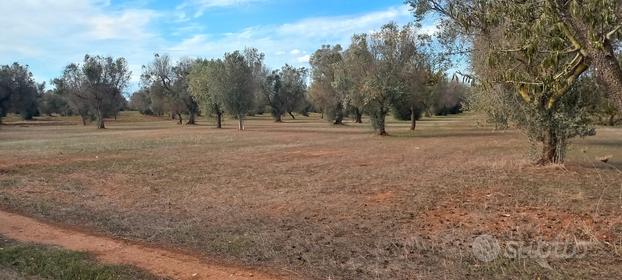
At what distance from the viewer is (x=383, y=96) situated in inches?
1554

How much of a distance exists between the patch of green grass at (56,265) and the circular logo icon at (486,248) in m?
4.94

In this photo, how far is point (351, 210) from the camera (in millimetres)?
11672

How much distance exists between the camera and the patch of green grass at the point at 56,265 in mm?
7090

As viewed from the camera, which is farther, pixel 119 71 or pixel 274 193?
pixel 119 71

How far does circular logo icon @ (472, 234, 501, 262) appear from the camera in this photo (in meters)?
7.75

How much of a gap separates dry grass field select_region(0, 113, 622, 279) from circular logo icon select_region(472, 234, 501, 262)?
20 centimetres

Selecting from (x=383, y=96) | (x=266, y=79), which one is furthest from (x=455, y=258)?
(x=266, y=79)

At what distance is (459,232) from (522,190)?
5141 millimetres

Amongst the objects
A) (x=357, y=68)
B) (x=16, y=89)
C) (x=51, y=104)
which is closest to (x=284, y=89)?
(x=16, y=89)

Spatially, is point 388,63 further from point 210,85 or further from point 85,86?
point 85,86

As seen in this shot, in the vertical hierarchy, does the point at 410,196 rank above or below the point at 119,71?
below

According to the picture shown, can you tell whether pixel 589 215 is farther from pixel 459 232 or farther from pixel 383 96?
pixel 383 96

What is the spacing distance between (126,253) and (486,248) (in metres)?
5.93

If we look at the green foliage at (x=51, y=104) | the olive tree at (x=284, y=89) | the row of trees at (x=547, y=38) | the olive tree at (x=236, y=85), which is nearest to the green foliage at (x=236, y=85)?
the olive tree at (x=236, y=85)
